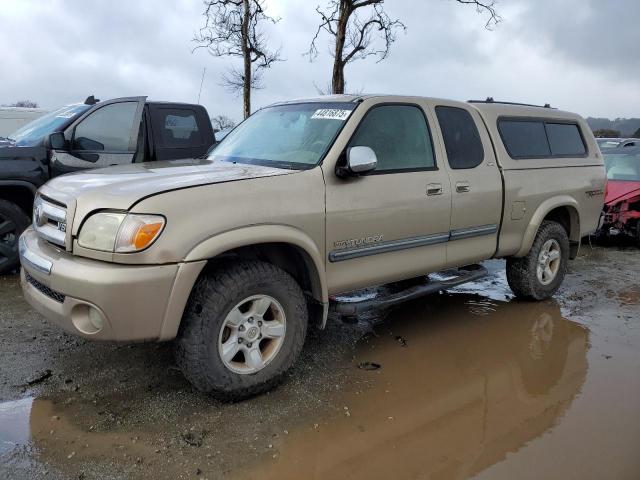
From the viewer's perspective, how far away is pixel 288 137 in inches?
156

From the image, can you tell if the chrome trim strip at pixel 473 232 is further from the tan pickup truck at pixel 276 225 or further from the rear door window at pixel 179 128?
the rear door window at pixel 179 128

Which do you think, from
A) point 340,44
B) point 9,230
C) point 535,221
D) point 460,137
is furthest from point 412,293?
point 340,44

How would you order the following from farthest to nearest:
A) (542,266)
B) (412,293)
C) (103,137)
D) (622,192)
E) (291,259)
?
(622,192) < (103,137) < (542,266) < (412,293) < (291,259)

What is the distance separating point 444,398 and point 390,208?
4.33ft

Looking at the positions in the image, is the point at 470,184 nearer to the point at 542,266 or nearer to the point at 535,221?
the point at 535,221

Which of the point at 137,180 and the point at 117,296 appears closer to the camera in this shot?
the point at 117,296

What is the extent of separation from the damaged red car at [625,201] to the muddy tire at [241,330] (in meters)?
6.82

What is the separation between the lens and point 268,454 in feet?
9.12

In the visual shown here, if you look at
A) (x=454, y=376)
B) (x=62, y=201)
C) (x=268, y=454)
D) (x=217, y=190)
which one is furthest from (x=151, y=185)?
(x=454, y=376)

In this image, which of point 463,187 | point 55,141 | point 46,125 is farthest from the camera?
point 46,125

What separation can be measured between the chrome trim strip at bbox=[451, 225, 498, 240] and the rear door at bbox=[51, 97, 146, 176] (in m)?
3.79

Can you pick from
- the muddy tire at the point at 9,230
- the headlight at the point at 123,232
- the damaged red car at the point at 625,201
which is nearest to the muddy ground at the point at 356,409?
the headlight at the point at 123,232

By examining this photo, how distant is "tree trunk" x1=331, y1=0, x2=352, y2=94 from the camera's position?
43.2 ft

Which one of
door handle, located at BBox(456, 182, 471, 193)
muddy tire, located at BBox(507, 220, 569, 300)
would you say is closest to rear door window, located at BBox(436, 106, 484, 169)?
door handle, located at BBox(456, 182, 471, 193)
